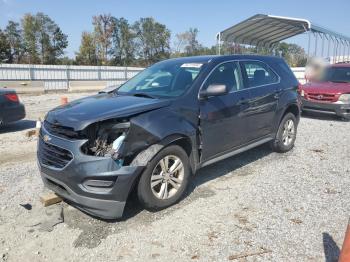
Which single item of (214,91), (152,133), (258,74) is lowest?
(152,133)

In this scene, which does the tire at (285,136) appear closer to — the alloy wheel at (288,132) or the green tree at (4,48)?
the alloy wheel at (288,132)

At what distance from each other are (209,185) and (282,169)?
1.52m

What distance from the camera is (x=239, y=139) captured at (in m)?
5.13

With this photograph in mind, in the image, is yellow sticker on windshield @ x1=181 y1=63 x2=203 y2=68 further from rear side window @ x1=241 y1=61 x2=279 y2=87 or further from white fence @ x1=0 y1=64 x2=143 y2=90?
white fence @ x1=0 y1=64 x2=143 y2=90

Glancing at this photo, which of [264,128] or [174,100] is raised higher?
[174,100]

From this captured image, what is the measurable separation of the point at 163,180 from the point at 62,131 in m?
1.30

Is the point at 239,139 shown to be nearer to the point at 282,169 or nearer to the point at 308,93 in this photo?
the point at 282,169

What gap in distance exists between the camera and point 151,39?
57125 millimetres

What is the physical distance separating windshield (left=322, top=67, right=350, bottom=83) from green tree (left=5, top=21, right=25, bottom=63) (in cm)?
4369

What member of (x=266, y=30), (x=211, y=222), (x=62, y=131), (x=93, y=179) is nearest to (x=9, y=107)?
(x=62, y=131)

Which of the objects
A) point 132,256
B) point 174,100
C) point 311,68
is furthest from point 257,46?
point 132,256

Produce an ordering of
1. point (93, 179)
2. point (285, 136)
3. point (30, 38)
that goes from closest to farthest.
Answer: point (93, 179), point (285, 136), point (30, 38)

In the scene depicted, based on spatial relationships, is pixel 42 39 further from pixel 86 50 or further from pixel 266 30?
pixel 266 30

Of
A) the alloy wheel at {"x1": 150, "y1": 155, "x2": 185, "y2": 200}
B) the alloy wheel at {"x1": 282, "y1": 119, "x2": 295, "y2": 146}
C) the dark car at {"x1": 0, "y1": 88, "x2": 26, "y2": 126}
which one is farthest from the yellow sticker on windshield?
the dark car at {"x1": 0, "y1": 88, "x2": 26, "y2": 126}
